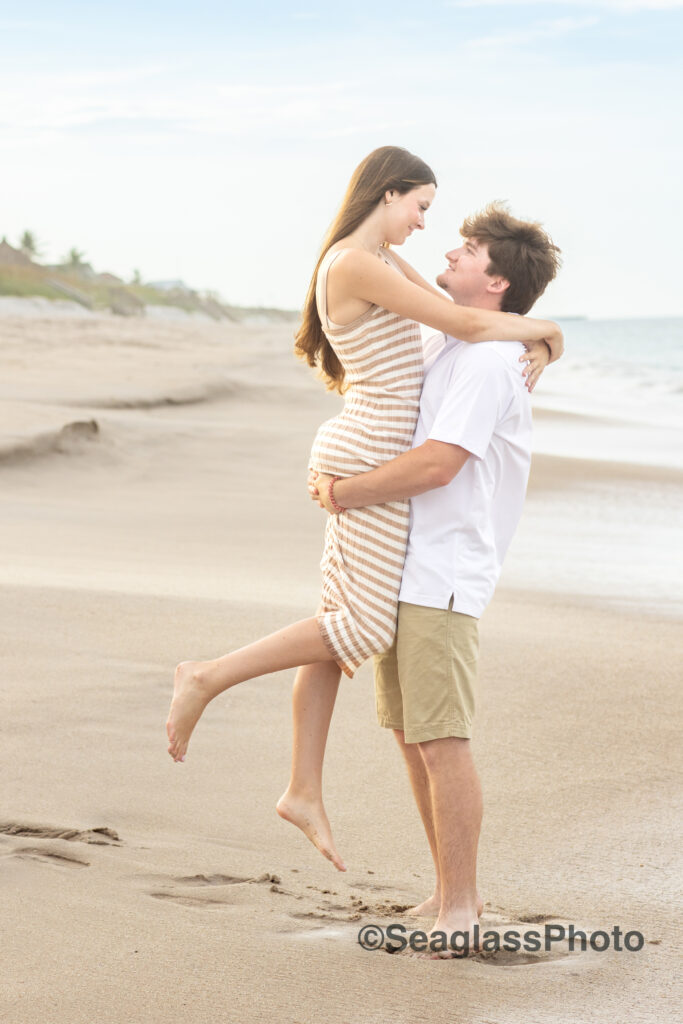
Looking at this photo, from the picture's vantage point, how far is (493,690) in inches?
192

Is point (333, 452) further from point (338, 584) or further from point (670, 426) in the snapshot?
point (670, 426)

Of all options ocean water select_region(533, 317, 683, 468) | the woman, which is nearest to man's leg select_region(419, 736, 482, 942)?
the woman

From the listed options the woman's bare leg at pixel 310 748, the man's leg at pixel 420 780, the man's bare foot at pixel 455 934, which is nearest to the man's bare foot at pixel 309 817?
the woman's bare leg at pixel 310 748

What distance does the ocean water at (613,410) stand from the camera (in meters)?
15.1

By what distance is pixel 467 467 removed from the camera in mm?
2965

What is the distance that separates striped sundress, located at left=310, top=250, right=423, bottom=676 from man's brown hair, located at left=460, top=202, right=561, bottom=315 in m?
0.27

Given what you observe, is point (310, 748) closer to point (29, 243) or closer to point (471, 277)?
point (471, 277)

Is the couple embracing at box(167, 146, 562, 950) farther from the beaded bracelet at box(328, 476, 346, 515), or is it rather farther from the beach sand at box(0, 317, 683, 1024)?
the beach sand at box(0, 317, 683, 1024)

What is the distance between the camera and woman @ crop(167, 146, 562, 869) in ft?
9.79

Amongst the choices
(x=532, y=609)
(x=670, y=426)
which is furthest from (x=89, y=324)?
(x=532, y=609)

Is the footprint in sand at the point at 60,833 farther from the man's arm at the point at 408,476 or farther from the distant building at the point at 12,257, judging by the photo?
the distant building at the point at 12,257

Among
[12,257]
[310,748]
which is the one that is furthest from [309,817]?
[12,257]

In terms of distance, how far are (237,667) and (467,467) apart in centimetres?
82

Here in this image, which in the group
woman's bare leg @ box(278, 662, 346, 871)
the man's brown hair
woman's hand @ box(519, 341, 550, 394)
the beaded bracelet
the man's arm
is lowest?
woman's bare leg @ box(278, 662, 346, 871)
